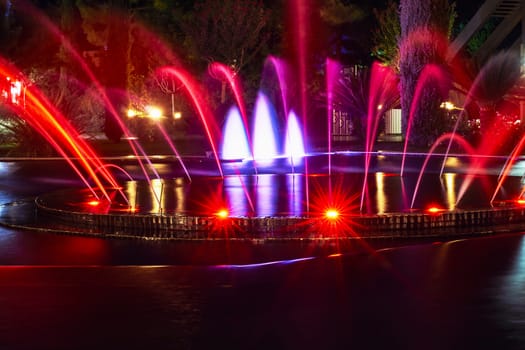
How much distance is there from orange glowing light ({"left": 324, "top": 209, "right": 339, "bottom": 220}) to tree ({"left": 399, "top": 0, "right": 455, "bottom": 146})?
49.7ft

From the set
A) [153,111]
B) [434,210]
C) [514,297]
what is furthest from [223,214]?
[153,111]

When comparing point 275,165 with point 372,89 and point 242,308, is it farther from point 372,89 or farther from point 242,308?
point 242,308

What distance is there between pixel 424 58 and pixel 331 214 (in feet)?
51.8

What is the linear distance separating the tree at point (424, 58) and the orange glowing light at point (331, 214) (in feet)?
49.7

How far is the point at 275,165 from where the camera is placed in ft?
74.0

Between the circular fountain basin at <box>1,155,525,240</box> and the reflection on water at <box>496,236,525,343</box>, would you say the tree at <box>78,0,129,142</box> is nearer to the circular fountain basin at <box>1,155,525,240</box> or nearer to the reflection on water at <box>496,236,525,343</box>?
the circular fountain basin at <box>1,155,525,240</box>

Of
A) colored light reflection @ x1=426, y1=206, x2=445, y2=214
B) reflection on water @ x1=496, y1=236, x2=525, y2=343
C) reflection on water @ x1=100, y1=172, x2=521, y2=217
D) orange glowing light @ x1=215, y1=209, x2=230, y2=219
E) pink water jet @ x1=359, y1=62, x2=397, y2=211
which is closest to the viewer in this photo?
reflection on water @ x1=496, y1=236, x2=525, y2=343

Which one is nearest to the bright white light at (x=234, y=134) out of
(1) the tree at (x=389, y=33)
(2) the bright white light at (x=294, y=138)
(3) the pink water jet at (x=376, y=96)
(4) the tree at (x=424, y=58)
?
(2) the bright white light at (x=294, y=138)

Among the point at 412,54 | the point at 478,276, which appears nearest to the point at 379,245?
the point at 478,276

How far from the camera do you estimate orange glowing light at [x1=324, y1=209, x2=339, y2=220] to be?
1012cm

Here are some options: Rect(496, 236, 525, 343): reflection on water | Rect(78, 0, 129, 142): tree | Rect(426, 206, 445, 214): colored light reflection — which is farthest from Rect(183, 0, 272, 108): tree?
Rect(496, 236, 525, 343): reflection on water

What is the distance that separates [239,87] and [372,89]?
10.9m

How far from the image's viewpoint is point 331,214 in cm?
1041

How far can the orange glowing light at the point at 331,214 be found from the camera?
33.2 ft
